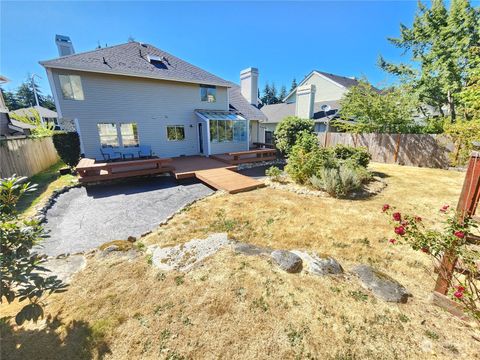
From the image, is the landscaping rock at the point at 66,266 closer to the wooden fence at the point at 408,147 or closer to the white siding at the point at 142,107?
the white siding at the point at 142,107

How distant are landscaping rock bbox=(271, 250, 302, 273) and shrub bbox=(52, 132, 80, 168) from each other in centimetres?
1195

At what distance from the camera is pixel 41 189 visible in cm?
852

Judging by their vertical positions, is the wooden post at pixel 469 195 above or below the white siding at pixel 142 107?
below

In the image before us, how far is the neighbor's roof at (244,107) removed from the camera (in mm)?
17178

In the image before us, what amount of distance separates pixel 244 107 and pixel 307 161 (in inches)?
448

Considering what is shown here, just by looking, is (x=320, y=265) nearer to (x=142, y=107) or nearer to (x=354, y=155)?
(x=354, y=155)

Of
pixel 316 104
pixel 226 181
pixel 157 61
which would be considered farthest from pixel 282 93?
pixel 226 181

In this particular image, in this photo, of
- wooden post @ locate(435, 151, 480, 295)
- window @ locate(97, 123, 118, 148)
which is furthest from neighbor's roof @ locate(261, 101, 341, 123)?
wooden post @ locate(435, 151, 480, 295)

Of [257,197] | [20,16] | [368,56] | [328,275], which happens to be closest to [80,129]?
[20,16]

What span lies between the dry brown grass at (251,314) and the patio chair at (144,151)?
9.92 metres

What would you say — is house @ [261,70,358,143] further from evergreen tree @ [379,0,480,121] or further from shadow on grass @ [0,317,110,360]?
shadow on grass @ [0,317,110,360]

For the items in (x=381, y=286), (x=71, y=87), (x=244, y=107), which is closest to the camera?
(x=381, y=286)

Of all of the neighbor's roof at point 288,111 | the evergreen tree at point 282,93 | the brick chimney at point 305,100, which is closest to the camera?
the brick chimney at point 305,100

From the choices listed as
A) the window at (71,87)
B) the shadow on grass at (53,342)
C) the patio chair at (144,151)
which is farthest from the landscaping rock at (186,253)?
the window at (71,87)
